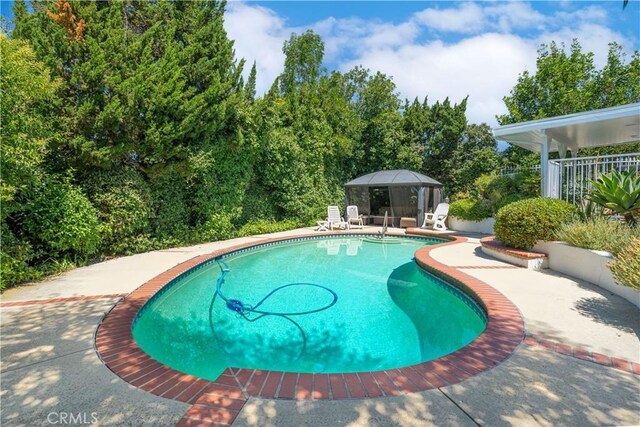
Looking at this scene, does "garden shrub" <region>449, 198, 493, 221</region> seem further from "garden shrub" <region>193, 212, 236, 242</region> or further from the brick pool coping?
the brick pool coping

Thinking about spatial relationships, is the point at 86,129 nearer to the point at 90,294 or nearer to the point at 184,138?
the point at 184,138

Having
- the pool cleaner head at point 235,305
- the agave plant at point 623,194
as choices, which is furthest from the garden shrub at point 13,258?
the agave plant at point 623,194

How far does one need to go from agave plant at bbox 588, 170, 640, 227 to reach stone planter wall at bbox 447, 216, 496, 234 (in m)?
6.46

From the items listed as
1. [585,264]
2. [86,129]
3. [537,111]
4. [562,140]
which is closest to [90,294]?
[86,129]

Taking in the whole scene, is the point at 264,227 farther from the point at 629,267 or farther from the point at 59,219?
the point at 629,267

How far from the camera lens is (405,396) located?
7.99ft

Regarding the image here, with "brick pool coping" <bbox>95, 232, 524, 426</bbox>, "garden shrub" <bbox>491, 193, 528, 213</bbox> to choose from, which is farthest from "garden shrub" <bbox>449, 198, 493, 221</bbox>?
"brick pool coping" <bbox>95, 232, 524, 426</bbox>

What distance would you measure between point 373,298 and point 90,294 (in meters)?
4.84

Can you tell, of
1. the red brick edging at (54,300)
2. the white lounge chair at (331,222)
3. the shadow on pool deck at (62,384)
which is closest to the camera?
the shadow on pool deck at (62,384)

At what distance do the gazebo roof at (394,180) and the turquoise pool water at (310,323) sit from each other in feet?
27.0

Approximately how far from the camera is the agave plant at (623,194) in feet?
19.4

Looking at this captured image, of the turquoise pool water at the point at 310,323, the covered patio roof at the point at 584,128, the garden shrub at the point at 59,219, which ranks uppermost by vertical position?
the covered patio roof at the point at 584,128

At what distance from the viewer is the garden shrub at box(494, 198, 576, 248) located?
22.8 feet

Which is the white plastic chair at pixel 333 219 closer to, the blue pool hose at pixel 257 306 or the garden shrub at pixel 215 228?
the garden shrub at pixel 215 228
